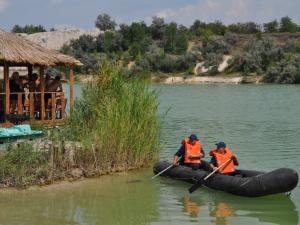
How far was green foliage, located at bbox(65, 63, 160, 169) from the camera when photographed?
543 inches

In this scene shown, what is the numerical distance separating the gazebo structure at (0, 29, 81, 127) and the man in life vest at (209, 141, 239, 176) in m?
4.55

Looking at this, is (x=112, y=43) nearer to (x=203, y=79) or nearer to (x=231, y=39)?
(x=231, y=39)

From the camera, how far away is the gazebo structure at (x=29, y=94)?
53.1ft

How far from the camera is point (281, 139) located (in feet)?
71.5

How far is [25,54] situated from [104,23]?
3935 inches

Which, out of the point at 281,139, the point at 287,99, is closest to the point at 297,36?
the point at 287,99

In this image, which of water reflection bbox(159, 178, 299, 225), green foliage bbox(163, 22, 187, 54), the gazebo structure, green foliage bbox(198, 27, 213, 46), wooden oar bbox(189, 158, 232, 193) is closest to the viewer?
water reflection bbox(159, 178, 299, 225)

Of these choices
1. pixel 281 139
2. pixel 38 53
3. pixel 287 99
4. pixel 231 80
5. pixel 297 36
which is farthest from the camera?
pixel 297 36

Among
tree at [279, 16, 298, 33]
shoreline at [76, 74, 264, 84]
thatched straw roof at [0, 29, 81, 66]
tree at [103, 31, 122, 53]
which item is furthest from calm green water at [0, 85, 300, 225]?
tree at [279, 16, 298, 33]

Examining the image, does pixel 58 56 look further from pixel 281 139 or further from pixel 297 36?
pixel 297 36

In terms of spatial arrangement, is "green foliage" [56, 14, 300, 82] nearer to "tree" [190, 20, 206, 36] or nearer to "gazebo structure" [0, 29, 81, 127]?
"tree" [190, 20, 206, 36]

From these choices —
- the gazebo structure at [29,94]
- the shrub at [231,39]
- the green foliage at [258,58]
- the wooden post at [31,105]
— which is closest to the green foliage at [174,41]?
the shrub at [231,39]

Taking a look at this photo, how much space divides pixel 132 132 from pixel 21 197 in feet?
10.9

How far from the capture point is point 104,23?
4525 inches
